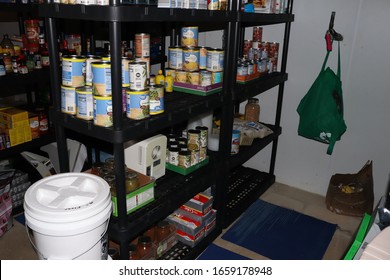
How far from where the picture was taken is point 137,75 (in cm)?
151

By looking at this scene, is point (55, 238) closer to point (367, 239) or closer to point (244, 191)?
point (367, 239)

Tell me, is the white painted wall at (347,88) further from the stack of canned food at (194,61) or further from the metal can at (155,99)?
the metal can at (155,99)

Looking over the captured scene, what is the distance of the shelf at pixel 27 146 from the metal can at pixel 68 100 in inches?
40.0

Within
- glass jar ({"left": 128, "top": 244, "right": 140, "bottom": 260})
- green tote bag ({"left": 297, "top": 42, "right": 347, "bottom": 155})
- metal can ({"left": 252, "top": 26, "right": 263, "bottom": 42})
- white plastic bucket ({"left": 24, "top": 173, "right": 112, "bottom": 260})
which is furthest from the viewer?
metal can ({"left": 252, "top": 26, "right": 263, "bottom": 42})

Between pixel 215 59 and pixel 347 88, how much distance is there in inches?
44.7

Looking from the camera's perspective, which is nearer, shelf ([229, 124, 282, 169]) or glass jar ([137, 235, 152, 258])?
glass jar ([137, 235, 152, 258])

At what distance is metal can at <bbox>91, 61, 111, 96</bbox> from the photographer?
4.64ft

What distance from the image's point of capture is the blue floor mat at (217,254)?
7.13ft

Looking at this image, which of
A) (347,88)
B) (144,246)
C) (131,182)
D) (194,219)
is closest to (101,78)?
(131,182)

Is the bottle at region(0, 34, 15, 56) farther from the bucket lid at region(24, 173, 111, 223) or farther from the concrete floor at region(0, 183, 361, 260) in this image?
the bucket lid at region(24, 173, 111, 223)

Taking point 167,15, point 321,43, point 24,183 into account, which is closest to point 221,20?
point 167,15

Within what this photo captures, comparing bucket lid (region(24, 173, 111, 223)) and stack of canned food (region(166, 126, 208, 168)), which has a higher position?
bucket lid (region(24, 173, 111, 223))

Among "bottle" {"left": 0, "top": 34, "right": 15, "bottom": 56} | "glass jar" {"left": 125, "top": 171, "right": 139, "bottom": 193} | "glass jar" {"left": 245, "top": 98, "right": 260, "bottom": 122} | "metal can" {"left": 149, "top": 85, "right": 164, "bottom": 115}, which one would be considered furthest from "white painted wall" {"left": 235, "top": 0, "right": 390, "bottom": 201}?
"bottle" {"left": 0, "top": 34, "right": 15, "bottom": 56}

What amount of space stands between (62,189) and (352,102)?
2.06 meters
